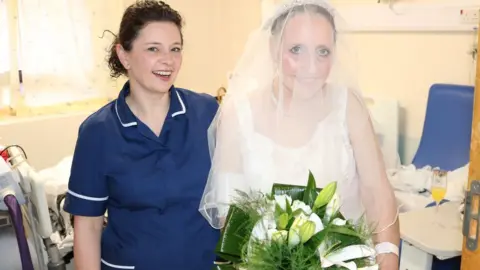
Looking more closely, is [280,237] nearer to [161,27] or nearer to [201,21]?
[161,27]

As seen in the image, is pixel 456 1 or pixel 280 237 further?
pixel 456 1

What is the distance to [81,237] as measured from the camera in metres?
1.51

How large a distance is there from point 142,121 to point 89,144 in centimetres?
16

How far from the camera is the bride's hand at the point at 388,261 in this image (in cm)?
125

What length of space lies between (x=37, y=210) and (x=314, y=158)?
1.28 meters

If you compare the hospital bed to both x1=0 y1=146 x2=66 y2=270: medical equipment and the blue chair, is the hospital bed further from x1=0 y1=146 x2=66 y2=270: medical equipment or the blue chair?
the blue chair

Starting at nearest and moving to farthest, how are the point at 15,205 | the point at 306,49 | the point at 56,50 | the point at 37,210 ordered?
the point at 306,49 → the point at 15,205 → the point at 37,210 → the point at 56,50

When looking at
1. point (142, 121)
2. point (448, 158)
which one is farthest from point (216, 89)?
point (142, 121)

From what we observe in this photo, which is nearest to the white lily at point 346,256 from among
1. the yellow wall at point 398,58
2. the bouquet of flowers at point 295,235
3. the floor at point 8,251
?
the bouquet of flowers at point 295,235

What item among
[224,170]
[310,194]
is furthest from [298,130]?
[310,194]

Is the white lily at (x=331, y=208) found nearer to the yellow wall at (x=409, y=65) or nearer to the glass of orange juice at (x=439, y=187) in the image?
the glass of orange juice at (x=439, y=187)

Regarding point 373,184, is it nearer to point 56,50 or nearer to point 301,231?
point 301,231

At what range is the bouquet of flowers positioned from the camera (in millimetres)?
914

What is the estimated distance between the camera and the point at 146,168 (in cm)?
146
